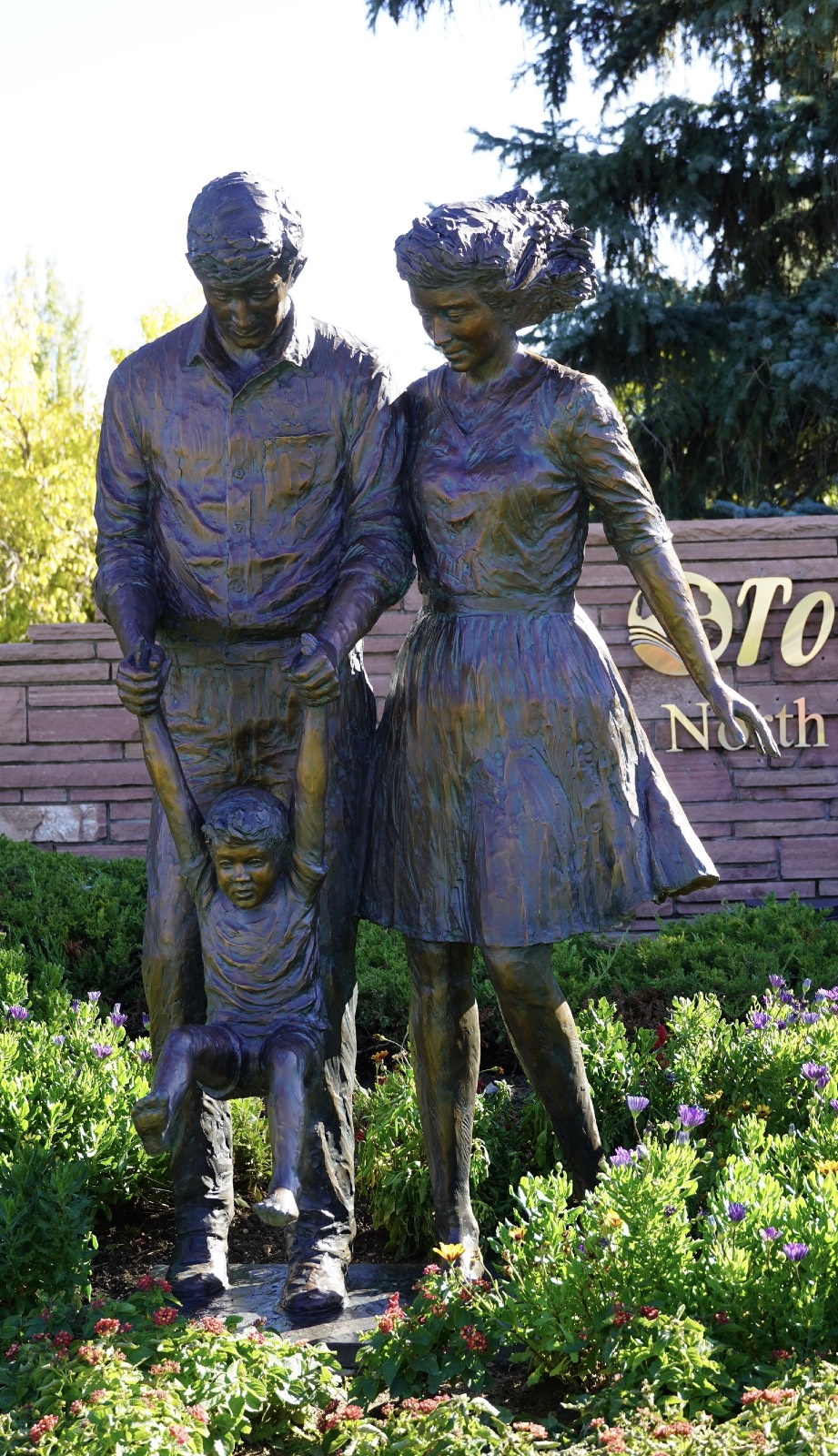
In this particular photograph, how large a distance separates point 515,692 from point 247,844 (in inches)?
25.3

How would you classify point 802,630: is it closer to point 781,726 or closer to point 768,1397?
point 781,726

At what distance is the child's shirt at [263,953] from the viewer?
10.5 ft

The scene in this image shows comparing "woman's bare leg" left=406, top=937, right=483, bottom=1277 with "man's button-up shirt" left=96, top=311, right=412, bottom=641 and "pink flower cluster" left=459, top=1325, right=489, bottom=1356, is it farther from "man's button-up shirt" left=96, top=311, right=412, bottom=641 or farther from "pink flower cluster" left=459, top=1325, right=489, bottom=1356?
"man's button-up shirt" left=96, top=311, right=412, bottom=641

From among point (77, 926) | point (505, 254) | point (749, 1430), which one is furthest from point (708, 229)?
point (749, 1430)

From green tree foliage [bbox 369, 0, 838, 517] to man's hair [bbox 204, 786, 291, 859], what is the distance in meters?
9.03

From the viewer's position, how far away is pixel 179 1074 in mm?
2967

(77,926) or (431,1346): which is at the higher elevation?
(77,926)

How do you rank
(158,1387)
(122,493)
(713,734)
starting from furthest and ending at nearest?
(713,734), (122,493), (158,1387)

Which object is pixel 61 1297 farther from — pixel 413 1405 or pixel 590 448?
pixel 590 448

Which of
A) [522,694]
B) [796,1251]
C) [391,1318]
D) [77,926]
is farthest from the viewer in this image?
[77,926]

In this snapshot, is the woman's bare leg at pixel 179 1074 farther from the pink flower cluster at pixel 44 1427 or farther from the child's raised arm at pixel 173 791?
the pink flower cluster at pixel 44 1427

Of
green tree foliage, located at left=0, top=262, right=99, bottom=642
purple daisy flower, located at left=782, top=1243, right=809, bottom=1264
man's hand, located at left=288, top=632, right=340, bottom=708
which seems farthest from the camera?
green tree foliage, located at left=0, top=262, right=99, bottom=642

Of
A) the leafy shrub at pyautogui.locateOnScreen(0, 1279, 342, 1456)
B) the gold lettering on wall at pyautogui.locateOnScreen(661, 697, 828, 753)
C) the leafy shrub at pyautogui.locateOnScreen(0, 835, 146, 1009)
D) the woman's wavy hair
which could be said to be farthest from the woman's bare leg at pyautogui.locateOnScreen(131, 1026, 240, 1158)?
the gold lettering on wall at pyautogui.locateOnScreen(661, 697, 828, 753)

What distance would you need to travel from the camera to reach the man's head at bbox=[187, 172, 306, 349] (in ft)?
10.2
